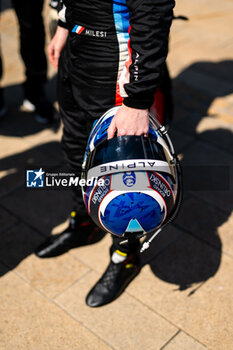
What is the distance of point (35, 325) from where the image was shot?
2967mm

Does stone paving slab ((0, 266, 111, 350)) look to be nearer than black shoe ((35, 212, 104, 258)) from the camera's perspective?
Yes

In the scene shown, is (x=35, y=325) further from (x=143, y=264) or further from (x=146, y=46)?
(x=146, y=46)

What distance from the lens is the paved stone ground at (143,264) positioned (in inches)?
115

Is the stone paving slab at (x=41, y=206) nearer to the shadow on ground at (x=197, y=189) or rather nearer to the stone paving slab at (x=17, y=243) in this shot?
the stone paving slab at (x=17, y=243)

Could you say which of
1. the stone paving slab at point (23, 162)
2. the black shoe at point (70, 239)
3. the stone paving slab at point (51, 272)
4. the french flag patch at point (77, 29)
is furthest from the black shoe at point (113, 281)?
the french flag patch at point (77, 29)

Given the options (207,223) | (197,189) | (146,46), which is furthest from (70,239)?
(146,46)

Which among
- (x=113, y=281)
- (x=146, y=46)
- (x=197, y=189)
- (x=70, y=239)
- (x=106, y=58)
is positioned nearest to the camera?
(x=146, y=46)

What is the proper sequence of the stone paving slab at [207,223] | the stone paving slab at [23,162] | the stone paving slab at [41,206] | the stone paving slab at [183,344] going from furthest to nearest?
the stone paving slab at [23,162] < the stone paving slab at [41,206] < the stone paving slab at [207,223] < the stone paving slab at [183,344]

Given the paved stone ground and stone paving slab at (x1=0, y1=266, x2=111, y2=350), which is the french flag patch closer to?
the paved stone ground

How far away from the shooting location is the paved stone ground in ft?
9.59

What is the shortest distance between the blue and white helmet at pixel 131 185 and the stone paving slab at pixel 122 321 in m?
0.77

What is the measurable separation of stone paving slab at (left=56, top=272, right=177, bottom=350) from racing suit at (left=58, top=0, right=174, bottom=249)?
0.91 metres

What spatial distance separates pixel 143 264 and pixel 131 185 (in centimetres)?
120

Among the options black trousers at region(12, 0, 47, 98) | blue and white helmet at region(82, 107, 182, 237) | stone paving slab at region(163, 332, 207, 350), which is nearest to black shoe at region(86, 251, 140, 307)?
stone paving slab at region(163, 332, 207, 350)
